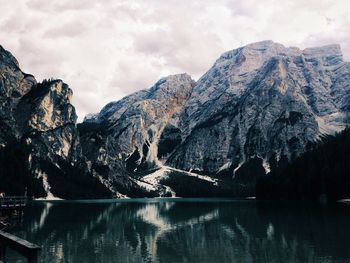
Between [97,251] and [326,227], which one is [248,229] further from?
[97,251]

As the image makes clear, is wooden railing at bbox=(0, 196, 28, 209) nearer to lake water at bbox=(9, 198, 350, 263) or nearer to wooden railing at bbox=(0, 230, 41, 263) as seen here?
lake water at bbox=(9, 198, 350, 263)

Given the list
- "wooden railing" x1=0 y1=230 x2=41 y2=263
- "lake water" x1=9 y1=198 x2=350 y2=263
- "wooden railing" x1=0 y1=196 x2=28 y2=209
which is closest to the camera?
"wooden railing" x1=0 y1=230 x2=41 y2=263

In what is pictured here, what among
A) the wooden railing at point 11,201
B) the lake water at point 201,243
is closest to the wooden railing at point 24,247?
the lake water at point 201,243

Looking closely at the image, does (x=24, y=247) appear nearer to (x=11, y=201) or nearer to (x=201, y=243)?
(x=11, y=201)

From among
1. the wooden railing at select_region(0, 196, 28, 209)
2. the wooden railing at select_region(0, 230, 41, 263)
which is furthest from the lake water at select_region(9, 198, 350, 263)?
the wooden railing at select_region(0, 230, 41, 263)

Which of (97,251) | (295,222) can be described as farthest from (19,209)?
(295,222)

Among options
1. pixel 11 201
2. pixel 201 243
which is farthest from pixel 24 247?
pixel 201 243

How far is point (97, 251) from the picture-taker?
2409 inches

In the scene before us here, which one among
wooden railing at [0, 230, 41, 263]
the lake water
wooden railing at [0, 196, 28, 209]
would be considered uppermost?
wooden railing at [0, 196, 28, 209]

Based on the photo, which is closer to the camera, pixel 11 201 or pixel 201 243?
pixel 11 201

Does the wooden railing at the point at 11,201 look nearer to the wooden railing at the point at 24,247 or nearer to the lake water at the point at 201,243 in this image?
the lake water at the point at 201,243

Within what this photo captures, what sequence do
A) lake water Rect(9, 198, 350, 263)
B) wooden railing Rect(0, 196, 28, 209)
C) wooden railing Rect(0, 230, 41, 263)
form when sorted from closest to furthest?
wooden railing Rect(0, 230, 41, 263) → lake water Rect(9, 198, 350, 263) → wooden railing Rect(0, 196, 28, 209)

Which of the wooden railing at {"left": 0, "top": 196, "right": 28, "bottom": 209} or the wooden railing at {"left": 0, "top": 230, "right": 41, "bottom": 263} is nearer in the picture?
the wooden railing at {"left": 0, "top": 230, "right": 41, "bottom": 263}

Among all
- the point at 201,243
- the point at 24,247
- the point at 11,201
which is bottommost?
the point at 201,243
